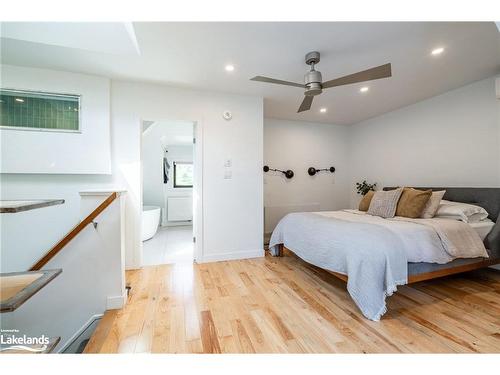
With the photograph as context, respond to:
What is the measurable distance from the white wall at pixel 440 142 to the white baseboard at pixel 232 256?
2.89 meters

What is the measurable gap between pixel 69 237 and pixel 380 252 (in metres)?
2.60

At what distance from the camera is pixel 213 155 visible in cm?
311

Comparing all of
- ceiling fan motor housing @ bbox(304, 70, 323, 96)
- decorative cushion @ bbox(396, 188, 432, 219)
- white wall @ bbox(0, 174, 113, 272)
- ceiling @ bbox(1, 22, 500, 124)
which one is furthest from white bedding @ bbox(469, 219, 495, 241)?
white wall @ bbox(0, 174, 113, 272)

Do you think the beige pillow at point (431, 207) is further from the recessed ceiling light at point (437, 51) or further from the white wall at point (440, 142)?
the recessed ceiling light at point (437, 51)

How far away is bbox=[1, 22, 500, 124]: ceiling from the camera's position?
182 cm

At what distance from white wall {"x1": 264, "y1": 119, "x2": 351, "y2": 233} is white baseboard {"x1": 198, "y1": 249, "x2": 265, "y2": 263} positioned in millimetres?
912

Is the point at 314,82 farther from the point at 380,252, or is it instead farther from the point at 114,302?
the point at 114,302

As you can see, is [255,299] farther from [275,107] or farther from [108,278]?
[275,107]

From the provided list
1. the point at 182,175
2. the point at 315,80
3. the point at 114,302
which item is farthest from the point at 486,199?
the point at 182,175

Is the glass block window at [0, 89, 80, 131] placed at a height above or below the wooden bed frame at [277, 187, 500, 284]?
above

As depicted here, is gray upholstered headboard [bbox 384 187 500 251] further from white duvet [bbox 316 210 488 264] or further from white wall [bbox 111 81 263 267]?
white wall [bbox 111 81 263 267]

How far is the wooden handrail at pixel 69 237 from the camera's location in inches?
68.7
